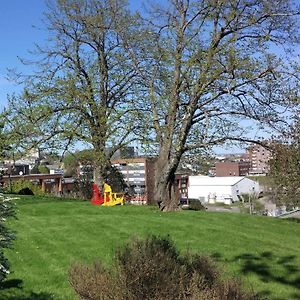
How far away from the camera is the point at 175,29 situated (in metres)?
15.4

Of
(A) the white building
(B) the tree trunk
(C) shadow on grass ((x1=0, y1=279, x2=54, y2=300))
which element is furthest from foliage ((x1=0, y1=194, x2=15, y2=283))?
(A) the white building

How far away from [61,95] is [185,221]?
1019 cm

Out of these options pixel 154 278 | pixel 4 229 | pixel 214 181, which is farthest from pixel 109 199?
pixel 214 181

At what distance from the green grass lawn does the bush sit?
36.3 inches

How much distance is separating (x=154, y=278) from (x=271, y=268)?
4446mm

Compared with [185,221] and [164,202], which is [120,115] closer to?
[164,202]

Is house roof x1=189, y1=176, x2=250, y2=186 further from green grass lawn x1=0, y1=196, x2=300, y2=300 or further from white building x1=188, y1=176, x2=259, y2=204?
green grass lawn x1=0, y1=196, x2=300, y2=300

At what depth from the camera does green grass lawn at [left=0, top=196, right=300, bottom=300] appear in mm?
6746

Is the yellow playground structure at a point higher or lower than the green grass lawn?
higher

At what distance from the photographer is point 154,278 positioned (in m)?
4.00

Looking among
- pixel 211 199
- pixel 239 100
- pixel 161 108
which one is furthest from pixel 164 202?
pixel 211 199

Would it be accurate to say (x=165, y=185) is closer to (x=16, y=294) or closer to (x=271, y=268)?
(x=271, y=268)

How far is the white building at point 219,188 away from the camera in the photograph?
82812 millimetres

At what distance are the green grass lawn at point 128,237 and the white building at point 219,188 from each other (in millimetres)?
68166
